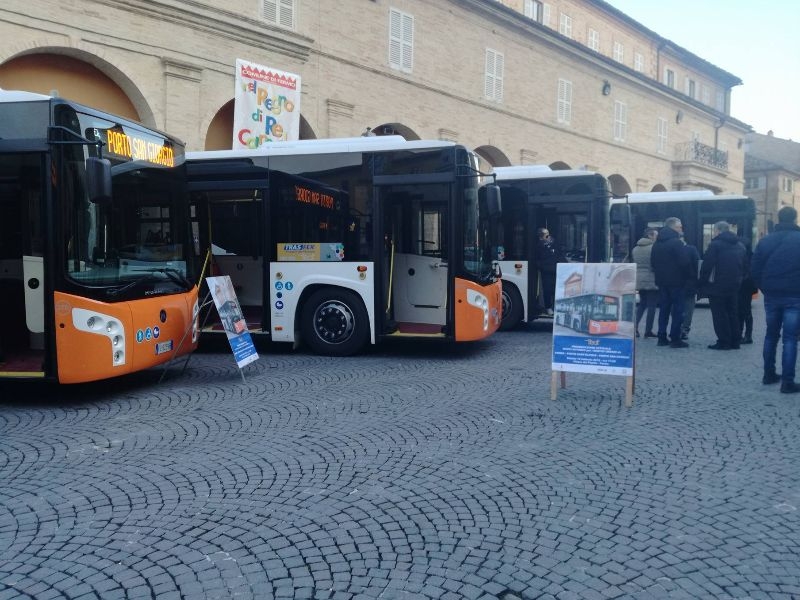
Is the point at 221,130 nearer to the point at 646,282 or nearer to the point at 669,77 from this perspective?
the point at 646,282

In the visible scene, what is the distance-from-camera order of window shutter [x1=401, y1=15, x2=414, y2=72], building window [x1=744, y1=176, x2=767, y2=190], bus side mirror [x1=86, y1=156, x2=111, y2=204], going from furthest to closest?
building window [x1=744, y1=176, x2=767, y2=190] → window shutter [x1=401, y1=15, x2=414, y2=72] → bus side mirror [x1=86, y1=156, x2=111, y2=204]

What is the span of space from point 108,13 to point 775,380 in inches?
530

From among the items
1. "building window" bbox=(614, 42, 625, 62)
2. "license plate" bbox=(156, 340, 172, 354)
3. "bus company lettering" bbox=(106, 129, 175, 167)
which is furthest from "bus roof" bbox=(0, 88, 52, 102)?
"building window" bbox=(614, 42, 625, 62)

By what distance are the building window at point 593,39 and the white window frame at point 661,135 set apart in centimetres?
456

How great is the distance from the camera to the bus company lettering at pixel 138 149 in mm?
7105

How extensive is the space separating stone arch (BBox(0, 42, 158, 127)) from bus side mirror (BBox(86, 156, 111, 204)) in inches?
298

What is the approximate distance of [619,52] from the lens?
116 feet

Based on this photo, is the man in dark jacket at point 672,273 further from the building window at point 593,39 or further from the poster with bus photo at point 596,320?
the building window at point 593,39

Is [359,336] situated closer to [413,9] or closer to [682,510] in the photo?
[682,510]

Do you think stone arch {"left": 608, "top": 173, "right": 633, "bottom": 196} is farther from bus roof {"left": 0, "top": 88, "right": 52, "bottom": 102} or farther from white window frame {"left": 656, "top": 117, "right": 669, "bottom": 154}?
bus roof {"left": 0, "top": 88, "right": 52, "bottom": 102}

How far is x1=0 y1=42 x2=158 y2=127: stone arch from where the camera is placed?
13.3 metres

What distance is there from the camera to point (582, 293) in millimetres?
7180

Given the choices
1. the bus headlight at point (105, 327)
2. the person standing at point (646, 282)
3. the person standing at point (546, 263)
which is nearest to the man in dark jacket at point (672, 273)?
the person standing at point (646, 282)

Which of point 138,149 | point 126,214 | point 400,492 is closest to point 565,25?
point 138,149
